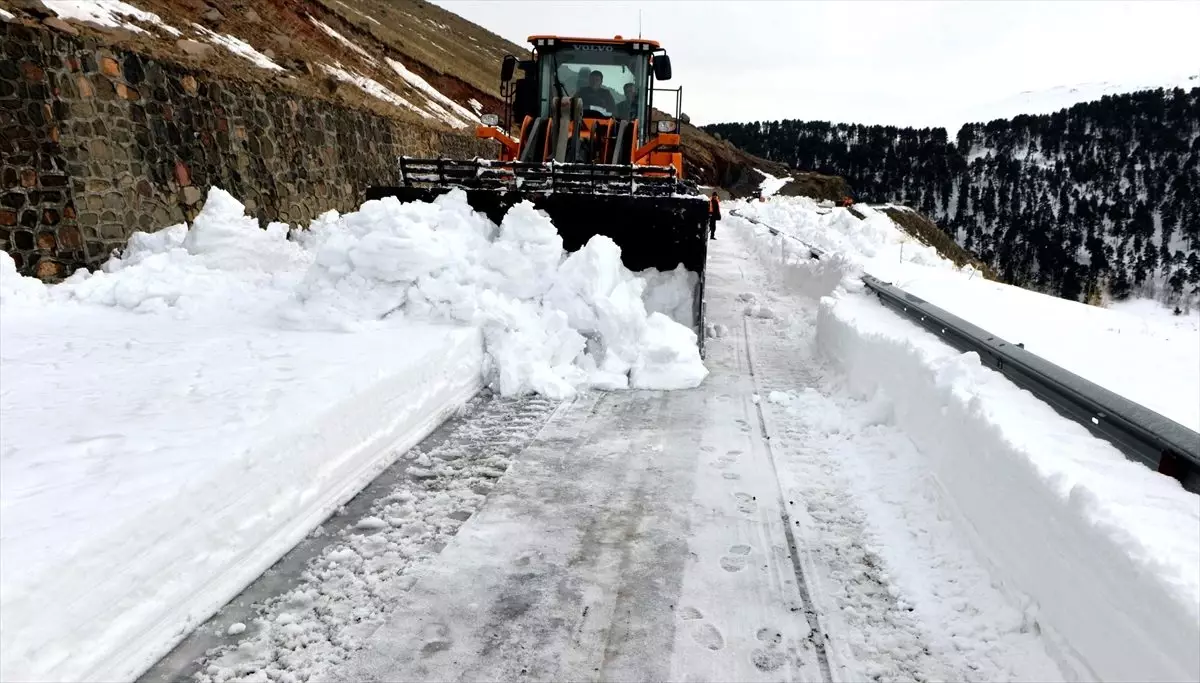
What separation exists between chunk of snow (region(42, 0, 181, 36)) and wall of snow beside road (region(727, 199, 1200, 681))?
36.9 ft

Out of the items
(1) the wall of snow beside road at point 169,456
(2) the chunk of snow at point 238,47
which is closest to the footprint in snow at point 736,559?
(1) the wall of snow beside road at point 169,456

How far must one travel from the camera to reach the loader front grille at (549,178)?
7.27m

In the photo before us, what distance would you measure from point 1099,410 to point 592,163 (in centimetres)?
626

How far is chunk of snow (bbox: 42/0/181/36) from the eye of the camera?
34.2 feet

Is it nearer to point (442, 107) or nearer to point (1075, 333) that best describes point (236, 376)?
point (1075, 333)

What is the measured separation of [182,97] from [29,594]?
8.90m

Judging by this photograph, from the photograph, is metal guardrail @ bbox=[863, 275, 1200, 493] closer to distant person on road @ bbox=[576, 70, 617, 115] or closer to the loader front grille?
the loader front grille

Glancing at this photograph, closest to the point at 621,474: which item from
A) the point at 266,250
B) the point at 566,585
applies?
the point at 566,585

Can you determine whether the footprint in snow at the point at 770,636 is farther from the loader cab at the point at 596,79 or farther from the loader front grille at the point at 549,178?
the loader cab at the point at 596,79

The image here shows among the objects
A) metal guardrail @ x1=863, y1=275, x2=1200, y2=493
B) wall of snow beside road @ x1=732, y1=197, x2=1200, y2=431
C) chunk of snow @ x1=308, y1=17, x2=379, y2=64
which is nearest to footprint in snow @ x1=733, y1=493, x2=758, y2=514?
metal guardrail @ x1=863, y1=275, x2=1200, y2=493

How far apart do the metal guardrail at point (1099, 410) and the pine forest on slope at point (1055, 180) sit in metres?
125

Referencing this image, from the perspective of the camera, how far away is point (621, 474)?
4.29 metres

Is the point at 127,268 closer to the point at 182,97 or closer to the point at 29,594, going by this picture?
the point at 182,97

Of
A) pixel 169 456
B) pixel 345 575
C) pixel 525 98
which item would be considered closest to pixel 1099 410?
pixel 345 575
